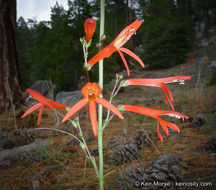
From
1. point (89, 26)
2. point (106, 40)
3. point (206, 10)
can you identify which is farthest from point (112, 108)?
point (206, 10)

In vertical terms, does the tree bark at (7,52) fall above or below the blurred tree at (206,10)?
below

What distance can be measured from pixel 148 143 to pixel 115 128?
1.01 meters

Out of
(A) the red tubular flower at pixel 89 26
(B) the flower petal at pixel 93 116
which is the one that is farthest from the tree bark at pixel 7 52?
(B) the flower petal at pixel 93 116

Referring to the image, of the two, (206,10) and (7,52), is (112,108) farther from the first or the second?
(206,10)

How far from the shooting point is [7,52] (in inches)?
170

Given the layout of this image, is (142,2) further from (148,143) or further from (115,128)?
(148,143)

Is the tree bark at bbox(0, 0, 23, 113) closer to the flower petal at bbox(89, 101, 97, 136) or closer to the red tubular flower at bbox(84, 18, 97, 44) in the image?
the red tubular flower at bbox(84, 18, 97, 44)

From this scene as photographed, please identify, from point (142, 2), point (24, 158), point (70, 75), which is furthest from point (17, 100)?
point (70, 75)

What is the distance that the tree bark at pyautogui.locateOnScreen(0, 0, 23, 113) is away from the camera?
4191 mm

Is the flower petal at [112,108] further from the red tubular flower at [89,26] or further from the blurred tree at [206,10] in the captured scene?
the blurred tree at [206,10]

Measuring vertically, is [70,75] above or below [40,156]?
above

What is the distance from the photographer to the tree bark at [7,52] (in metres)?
4.19

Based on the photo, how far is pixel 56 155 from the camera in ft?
6.71

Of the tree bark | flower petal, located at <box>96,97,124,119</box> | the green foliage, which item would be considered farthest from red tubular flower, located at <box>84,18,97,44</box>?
the tree bark
